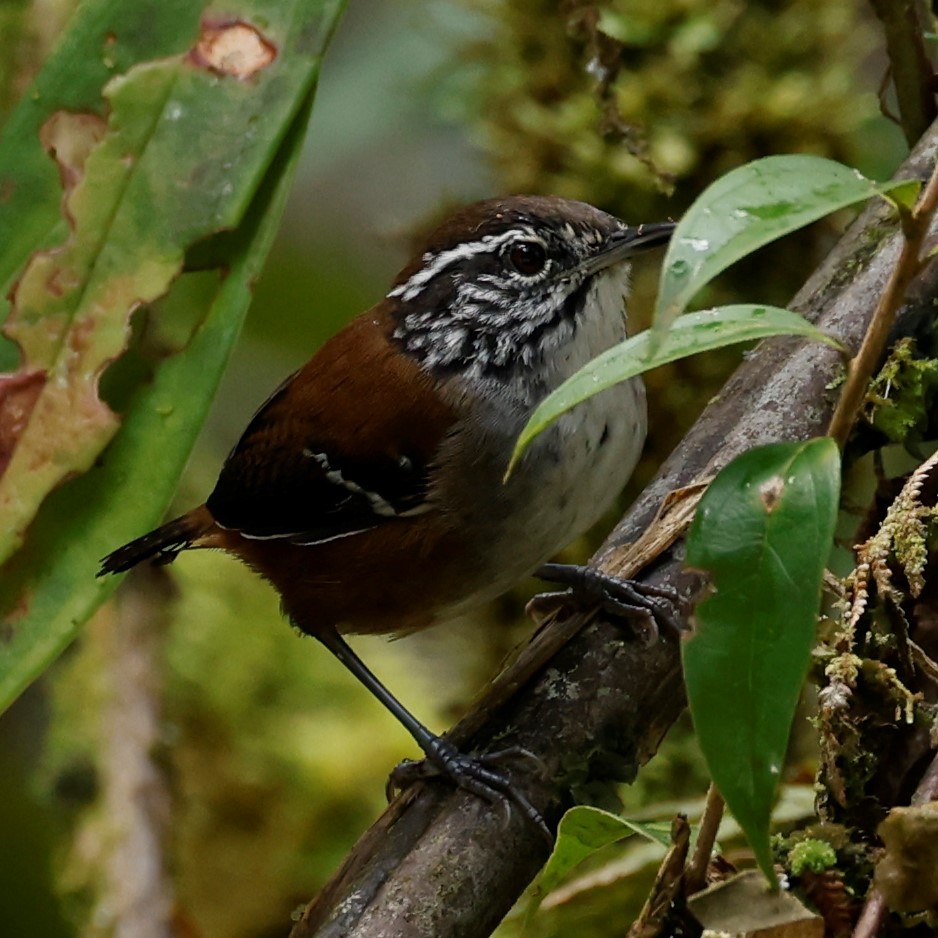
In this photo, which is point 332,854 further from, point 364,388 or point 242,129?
point 242,129

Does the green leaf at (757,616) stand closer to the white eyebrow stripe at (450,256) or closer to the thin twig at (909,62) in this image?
the white eyebrow stripe at (450,256)

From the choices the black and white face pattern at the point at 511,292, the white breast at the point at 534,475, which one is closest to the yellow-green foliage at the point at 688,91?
the black and white face pattern at the point at 511,292

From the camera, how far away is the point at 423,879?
1585 mm

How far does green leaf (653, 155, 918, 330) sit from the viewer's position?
3.11 ft

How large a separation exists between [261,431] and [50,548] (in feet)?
1.38

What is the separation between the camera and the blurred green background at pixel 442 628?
113 inches

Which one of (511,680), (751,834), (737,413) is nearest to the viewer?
(751,834)

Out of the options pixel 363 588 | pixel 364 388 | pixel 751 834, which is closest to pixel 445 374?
pixel 364 388

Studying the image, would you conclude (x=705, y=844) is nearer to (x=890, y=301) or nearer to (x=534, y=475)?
(x=890, y=301)

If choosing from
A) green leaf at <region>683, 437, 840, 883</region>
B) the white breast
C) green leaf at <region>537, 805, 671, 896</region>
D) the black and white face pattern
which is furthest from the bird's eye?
Answer: green leaf at <region>683, 437, 840, 883</region>

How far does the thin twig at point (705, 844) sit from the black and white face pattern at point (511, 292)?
3.40ft

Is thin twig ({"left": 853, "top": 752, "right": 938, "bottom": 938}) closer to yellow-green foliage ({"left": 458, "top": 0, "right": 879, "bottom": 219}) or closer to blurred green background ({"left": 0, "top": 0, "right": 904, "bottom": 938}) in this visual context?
blurred green background ({"left": 0, "top": 0, "right": 904, "bottom": 938})

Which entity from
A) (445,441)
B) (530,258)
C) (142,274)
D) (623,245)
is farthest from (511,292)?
(142,274)

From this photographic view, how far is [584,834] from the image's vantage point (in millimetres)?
1409
